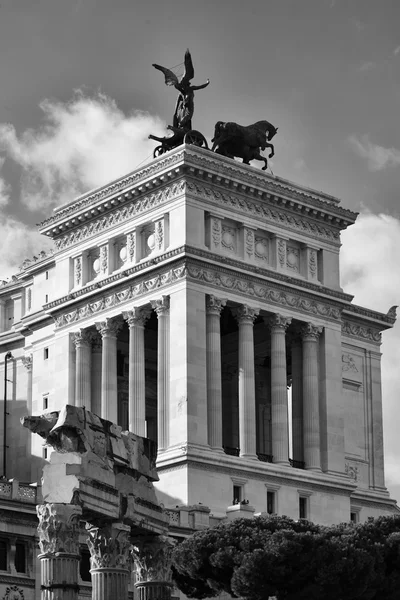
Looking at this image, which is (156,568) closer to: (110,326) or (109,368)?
(109,368)

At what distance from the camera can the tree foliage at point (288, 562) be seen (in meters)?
75.1

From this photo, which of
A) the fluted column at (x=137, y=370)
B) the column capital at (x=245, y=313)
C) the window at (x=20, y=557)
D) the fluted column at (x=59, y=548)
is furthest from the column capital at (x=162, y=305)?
the fluted column at (x=59, y=548)

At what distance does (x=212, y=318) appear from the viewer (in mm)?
100188

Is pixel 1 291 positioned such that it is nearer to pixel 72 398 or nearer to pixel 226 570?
pixel 72 398

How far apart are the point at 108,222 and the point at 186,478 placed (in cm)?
1983

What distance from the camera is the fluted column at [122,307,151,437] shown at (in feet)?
331

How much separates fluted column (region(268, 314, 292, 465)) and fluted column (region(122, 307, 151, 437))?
26.6 ft

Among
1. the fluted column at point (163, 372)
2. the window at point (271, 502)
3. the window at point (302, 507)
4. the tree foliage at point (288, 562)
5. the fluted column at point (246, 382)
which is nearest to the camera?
the tree foliage at point (288, 562)

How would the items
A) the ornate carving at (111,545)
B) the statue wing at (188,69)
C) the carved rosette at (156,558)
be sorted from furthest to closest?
the statue wing at (188,69) < the carved rosette at (156,558) < the ornate carving at (111,545)

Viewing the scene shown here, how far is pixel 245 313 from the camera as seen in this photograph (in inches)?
4023

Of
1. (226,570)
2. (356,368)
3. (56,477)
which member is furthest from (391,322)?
(56,477)

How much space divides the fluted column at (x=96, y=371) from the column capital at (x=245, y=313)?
10056 millimetres

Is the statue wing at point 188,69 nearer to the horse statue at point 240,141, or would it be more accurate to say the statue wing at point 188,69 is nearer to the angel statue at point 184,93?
the angel statue at point 184,93

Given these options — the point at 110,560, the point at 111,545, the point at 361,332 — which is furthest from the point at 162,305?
the point at 111,545
